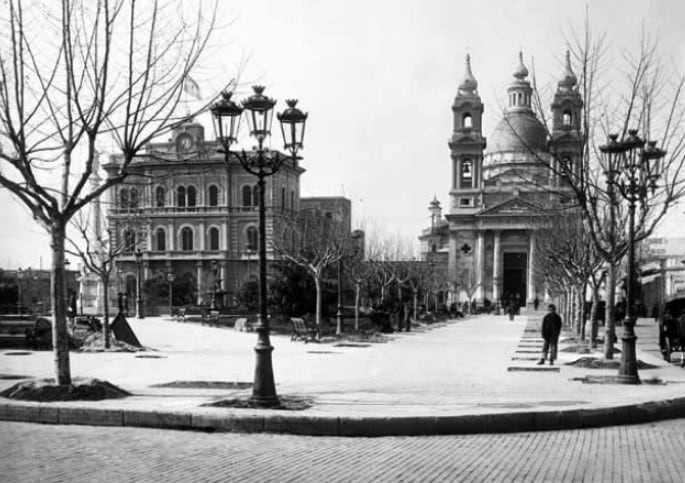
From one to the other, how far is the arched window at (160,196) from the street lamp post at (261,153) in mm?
58962

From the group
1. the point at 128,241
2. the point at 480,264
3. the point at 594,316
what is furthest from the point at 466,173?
the point at 594,316

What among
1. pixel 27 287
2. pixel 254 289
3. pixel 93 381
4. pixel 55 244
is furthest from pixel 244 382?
pixel 27 287

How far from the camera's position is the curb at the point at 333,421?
32.5 feet

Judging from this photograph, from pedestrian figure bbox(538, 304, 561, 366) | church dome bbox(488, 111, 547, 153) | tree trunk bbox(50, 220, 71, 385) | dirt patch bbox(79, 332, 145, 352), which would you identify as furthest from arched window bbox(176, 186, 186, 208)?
tree trunk bbox(50, 220, 71, 385)

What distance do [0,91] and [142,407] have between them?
4.66 m

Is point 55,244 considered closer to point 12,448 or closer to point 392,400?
point 12,448

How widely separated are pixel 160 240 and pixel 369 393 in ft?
234

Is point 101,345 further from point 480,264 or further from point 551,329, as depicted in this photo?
point 480,264

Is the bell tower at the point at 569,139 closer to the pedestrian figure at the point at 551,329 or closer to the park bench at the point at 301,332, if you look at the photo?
the pedestrian figure at the point at 551,329

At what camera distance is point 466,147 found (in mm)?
99312

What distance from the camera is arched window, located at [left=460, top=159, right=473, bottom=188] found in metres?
101

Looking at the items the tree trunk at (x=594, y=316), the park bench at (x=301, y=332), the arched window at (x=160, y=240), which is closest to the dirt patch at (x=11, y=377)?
the park bench at (x=301, y=332)

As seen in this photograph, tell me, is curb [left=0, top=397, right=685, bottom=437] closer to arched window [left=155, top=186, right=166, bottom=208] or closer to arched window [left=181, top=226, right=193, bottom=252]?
arched window [left=155, top=186, right=166, bottom=208]

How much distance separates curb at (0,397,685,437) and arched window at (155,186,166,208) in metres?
60.9
